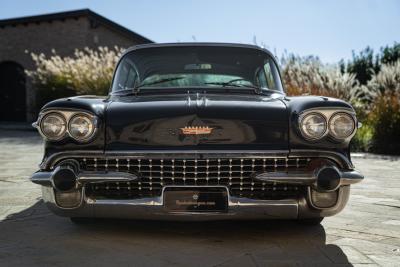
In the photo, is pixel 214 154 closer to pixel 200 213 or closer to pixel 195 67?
pixel 200 213

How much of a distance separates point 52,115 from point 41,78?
11982mm

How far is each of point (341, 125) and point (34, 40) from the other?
59.3 feet

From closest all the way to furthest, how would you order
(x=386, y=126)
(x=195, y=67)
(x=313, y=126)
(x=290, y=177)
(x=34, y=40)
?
(x=290, y=177), (x=313, y=126), (x=195, y=67), (x=386, y=126), (x=34, y=40)

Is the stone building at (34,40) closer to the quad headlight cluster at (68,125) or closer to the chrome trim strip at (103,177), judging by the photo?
the quad headlight cluster at (68,125)

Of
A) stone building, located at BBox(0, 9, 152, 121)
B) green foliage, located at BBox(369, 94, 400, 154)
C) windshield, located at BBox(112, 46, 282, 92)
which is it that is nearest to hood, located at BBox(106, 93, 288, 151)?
windshield, located at BBox(112, 46, 282, 92)

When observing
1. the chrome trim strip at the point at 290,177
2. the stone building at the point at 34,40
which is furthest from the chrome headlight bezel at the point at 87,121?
the stone building at the point at 34,40

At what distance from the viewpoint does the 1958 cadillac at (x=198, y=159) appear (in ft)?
9.85

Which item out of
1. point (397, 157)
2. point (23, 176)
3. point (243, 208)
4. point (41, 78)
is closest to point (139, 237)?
point (243, 208)

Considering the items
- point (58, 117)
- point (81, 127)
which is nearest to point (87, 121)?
point (81, 127)

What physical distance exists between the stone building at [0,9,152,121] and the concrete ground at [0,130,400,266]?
48.7ft

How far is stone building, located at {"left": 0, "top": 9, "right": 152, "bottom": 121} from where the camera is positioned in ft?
60.5

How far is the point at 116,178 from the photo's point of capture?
2.98m

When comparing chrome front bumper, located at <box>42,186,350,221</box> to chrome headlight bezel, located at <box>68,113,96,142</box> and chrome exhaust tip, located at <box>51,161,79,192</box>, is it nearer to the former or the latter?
chrome exhaust tip, located at <box>51,161,79,192</box>

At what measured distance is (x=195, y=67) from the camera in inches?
168
